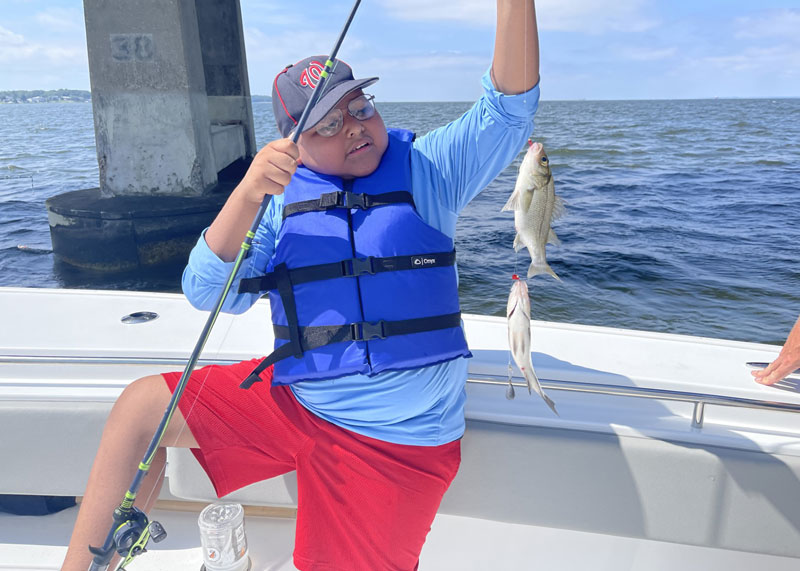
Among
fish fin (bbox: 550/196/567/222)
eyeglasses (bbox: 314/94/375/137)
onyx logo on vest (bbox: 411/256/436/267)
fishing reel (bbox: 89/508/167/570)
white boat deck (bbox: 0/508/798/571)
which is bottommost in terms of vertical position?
white boat deck (bbox: 0/508/798/571)

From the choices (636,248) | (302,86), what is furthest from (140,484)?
(636,248)

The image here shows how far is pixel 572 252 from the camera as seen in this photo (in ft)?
38.2

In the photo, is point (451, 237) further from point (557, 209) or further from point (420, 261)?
point (557, 209)

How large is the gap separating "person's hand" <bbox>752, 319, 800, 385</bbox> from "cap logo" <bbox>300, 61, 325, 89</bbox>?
1.64 m

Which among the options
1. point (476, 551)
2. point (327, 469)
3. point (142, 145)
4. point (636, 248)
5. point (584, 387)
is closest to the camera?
point (327, 469)

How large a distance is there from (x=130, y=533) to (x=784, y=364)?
7.08 ft

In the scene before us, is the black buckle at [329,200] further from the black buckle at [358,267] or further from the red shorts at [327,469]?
the red shorts at [327,469]

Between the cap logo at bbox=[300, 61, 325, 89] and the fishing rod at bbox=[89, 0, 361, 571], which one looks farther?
the cap logo at bbox=[300, 61, 325, 89]

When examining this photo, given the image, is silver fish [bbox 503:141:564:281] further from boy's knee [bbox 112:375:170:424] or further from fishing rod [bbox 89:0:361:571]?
boy's knee [bbox 112:375:170:424]

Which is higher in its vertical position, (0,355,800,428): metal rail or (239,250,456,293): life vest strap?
(239,250,456,293): life vest strap

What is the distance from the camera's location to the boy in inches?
69.4

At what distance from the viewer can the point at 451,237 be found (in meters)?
1.92

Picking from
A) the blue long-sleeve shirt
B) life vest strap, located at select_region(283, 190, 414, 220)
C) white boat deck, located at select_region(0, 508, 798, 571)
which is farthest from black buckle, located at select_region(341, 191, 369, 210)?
white boat deck, located at select_region(0, 508, 798, 571)

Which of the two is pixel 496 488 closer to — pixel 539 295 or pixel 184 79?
pixel 539 295
